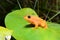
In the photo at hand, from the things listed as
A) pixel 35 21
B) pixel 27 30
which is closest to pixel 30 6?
pixel 35 21

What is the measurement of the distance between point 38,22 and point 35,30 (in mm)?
112

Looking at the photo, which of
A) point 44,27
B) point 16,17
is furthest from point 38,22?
point 16,17

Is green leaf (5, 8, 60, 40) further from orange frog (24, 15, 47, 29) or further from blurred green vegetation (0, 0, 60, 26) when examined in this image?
blurred green vegetation (0, 0, 60, 26)

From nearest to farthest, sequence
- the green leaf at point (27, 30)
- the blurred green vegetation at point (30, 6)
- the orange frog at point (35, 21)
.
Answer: the green leaf at point (27, 30), the orange frog at point (35, 21), the blurred green vegetation at point (30, 6)

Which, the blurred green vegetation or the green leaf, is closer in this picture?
the green leaf

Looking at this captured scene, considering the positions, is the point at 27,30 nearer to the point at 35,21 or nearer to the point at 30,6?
the point at 35,21

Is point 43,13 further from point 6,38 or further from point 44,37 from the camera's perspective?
point 6,38

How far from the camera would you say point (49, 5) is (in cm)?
212

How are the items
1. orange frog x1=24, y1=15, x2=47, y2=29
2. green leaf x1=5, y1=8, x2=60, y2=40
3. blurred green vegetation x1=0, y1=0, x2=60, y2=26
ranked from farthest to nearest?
1. blurred green vegetation x1=0, y1=0, x2=60, y2=26
2. orange frog x1=24, y1=15, x2=47, y2=29
3. green leaf x1=5, y1=8, x2=60, y2=40

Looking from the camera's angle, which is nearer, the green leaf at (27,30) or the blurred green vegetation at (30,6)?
the green leaf at (27,30)

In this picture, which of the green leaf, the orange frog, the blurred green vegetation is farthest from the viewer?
the blurred green vegetation

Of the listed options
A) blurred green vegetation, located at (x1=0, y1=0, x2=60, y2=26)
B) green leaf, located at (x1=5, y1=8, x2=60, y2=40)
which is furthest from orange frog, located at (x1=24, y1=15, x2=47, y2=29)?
blurred green vegetation, located at (x1=0, y1=0, x2=60, y2=26)

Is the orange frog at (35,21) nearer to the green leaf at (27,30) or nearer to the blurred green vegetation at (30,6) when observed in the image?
the green leaf at (27,30)

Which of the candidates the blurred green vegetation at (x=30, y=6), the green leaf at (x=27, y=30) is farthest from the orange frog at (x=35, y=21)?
the blurred green vegetation at (x=30, y=6)
